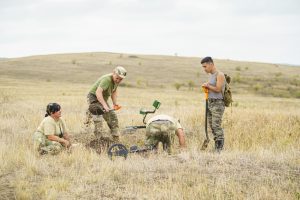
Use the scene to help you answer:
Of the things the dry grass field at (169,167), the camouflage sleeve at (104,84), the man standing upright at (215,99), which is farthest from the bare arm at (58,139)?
the man standing upright at (215,99)

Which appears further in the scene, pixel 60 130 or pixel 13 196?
pixel 60 130

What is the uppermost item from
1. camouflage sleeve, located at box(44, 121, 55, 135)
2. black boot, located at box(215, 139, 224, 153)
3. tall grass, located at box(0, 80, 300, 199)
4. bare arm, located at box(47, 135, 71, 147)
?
camouflage sleeve, located at box(44, 121, 55, 135)

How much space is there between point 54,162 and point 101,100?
1.98m

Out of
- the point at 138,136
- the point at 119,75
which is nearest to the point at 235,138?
the point at 138,136

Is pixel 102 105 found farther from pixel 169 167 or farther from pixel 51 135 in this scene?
pixel 169 167

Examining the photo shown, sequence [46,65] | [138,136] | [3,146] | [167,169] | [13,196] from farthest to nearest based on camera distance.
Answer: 1. [46,65]
2. [138,136]
3. [3,146]
4. [167,169]
5. [13,196]

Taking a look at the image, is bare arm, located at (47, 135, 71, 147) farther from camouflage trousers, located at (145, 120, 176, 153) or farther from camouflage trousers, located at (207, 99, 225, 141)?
camouflage trousers, located at (207, 99, 225, 141)

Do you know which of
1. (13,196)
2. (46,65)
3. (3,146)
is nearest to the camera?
(13,196)

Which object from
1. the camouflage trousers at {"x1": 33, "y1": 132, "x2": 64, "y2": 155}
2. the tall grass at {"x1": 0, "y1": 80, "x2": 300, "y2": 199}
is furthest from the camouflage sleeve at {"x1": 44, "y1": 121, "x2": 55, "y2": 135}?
the tall grass at {"x1": 0, "y1": 80, "x2": 300, "y2": 199}

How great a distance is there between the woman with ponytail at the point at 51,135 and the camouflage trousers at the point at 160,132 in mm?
1675

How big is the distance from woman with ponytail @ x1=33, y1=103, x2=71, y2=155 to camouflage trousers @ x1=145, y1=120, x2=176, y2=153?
1.67m

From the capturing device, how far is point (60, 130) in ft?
28.9

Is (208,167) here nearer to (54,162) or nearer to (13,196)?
(54,162)

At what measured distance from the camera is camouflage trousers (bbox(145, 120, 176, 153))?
8383 millimetres
